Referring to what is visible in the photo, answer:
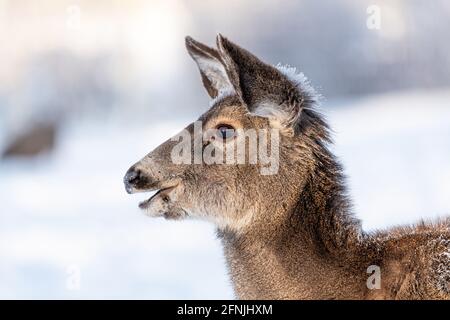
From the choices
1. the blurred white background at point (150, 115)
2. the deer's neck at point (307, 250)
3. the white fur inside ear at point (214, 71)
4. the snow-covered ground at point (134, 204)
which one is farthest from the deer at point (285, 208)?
the blurred white background at point (150, 115)

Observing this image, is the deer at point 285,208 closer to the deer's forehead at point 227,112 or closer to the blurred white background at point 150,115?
the deer's forehead at point 227,112

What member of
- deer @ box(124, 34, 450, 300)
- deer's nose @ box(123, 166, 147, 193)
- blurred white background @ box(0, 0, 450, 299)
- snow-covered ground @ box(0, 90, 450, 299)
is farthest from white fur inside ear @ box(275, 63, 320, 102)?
blurred white background @ box(0, 0, 450, 299)

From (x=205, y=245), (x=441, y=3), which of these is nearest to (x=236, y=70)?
(x=205, y=245)

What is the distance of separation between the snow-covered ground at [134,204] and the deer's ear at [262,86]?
1.76 feet

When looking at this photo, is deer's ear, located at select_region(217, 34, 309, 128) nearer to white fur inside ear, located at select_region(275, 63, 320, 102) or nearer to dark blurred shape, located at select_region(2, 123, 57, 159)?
white fur inside ear, located at select_region(275, 63, 320, 102)

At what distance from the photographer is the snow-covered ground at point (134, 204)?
9539 millimetres

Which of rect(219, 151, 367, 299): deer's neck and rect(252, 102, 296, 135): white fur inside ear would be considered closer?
rect(219, 151, 367, 299): deer's neck

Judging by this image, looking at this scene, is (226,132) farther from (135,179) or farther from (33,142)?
(33,142)

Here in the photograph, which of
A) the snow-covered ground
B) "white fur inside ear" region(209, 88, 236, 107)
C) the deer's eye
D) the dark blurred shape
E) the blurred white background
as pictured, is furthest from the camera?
the dark blurred shape

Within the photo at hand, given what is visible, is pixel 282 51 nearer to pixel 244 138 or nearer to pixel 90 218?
pixel 90 218

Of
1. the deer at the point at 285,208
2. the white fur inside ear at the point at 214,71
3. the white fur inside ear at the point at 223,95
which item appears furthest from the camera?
the white fur inside ear at the point at 214,71

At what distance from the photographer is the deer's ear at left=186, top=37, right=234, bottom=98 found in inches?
261

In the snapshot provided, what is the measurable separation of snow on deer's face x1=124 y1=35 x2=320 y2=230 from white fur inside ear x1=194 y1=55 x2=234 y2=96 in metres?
0.36

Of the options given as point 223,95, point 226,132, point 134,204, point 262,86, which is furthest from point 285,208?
point 134,204
